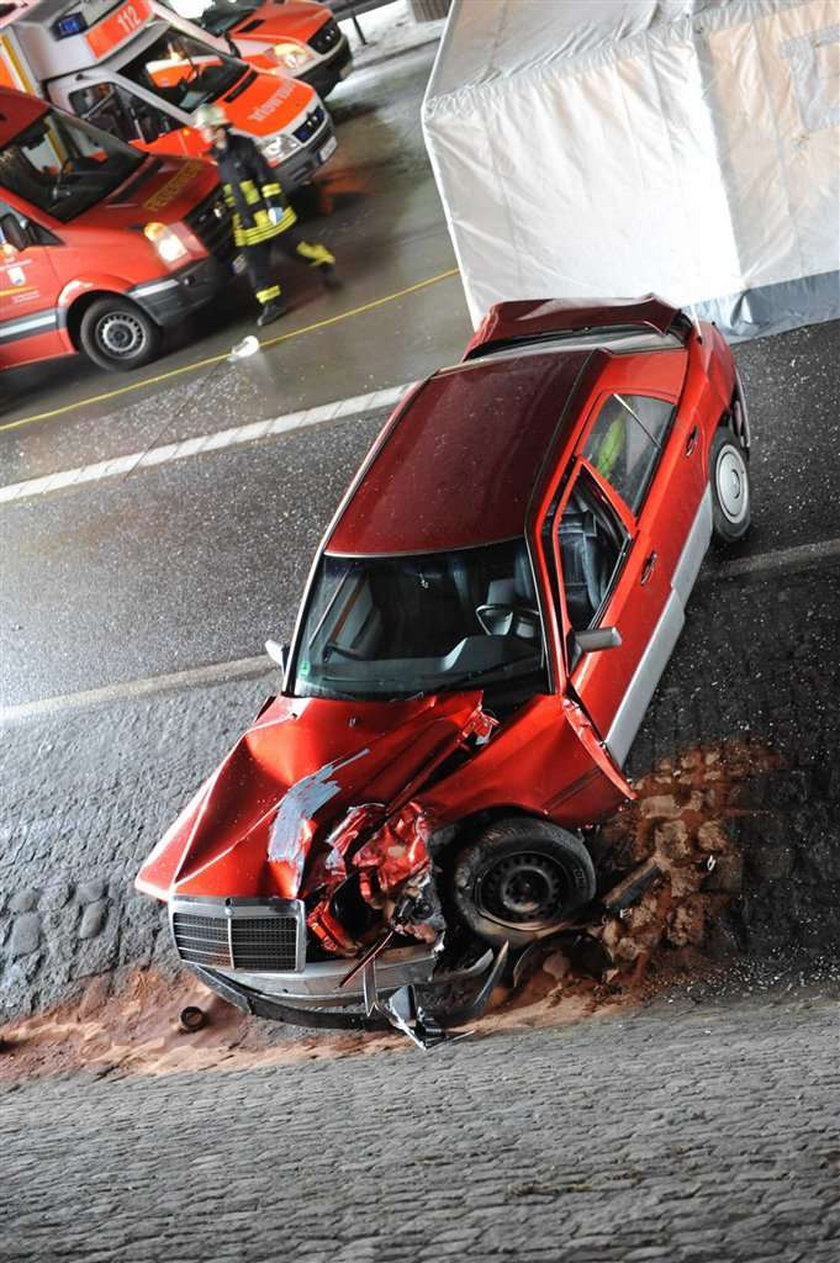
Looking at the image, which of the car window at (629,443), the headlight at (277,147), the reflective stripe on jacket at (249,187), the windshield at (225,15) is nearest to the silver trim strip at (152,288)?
the reflective stripe on jacket at (249,187)

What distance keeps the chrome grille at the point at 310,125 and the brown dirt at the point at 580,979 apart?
10764 mm

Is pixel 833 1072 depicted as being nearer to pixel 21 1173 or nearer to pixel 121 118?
pixel 21 1173

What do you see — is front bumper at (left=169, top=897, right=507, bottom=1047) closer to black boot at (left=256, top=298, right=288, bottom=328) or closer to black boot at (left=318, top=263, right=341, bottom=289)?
black boot at (left=256, top=298, right=288, bottom=328)

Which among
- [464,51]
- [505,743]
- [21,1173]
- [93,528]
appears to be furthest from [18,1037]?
[464,51]

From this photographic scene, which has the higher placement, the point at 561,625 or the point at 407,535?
the point at 407,535

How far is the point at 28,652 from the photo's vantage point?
10.8 meters

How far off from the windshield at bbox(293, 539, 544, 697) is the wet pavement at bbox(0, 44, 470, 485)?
5642 millimetres

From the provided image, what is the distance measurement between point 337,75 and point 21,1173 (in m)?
16.6

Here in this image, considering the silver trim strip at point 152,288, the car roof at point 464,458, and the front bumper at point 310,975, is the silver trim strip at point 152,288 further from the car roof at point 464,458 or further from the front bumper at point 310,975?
the front bumper at point 310,975

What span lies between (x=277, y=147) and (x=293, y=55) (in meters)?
2.95

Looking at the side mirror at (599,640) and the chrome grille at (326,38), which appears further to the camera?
the chrome grille at (326,38)

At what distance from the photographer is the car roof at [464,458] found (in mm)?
6918

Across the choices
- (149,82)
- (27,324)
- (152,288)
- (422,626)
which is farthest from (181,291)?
(422,626)

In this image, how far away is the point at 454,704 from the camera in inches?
252
